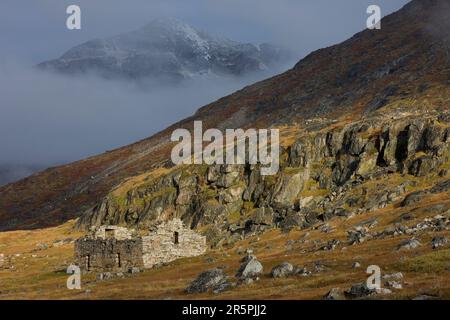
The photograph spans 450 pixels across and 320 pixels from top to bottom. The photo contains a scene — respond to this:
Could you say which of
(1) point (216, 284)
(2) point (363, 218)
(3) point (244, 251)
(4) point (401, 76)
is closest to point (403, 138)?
(2) point (363, 218)

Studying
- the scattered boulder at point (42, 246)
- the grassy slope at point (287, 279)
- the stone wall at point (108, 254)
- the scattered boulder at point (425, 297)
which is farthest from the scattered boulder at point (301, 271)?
the scattered boulder at point (42, 246)

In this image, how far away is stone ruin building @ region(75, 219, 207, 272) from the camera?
6138 cm

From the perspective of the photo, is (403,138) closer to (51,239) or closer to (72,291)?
(72,291)

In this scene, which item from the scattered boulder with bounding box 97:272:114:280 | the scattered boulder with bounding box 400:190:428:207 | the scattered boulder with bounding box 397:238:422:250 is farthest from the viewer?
the scattered boulder with bounding box 400:190:428:207

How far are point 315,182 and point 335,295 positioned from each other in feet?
223

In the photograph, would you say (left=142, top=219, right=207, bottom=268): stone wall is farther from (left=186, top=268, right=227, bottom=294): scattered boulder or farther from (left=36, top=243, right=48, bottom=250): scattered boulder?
(left=36, top=243, right=48, bottom=250): scattered boulder

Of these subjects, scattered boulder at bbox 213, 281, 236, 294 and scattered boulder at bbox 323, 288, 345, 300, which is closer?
scattered boulder at bbox 323, 288, 345, 300

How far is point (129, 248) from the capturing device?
61.8 m

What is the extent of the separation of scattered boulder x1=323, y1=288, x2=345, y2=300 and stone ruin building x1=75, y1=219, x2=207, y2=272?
3223 centimetres

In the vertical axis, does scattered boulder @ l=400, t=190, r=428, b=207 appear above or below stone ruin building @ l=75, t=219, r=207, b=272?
above

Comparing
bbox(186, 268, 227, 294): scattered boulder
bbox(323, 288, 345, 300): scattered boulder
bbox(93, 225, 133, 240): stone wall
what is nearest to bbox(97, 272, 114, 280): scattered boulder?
bbox(93, 225, 133, 240): stone wall

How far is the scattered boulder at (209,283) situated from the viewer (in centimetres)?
3944

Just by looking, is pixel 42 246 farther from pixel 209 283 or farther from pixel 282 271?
pixel 282 271
